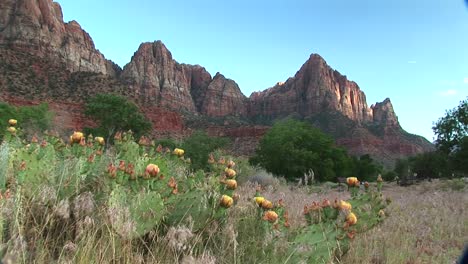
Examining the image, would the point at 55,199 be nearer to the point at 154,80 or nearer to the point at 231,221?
Answer: the point at 231,221

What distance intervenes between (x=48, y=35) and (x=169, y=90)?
49.9 metres

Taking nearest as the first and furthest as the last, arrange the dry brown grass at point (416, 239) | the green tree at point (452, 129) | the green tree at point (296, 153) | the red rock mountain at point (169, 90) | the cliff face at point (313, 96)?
the dry brown grass at point (416, 239)
the green tree at point (296, 153)
the green tree at point (452, 129)
the red rock mountain at point (169, 90)
the cliff face at point (313, 96)

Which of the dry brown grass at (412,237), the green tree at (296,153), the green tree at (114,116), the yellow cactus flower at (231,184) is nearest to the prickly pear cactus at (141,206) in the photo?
the yellow cactus flower at (231,184)

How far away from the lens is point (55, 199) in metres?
3.48

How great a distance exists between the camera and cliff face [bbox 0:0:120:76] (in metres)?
91.9

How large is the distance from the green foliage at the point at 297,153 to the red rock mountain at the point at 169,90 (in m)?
36.6


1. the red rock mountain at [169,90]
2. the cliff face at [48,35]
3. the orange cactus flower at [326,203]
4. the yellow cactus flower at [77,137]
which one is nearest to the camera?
the orange cactus flower at [326,203]

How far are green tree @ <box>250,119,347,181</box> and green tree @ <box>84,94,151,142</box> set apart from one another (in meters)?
18.1

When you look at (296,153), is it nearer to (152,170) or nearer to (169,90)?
(152,170)

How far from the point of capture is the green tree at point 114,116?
139 feet

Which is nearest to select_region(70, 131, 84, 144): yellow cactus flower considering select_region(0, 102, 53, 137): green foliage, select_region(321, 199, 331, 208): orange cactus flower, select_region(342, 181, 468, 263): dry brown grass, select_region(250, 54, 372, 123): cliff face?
select_region(321, 199, 331, 208): orange cactus flower

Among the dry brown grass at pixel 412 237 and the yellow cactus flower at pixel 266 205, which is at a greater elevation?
the yellow cactus flower at pixel 266 205

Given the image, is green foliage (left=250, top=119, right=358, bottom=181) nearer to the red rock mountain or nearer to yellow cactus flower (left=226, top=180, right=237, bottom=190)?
yellow cactus flower (left=226, top=180, right=237, bottom=190)

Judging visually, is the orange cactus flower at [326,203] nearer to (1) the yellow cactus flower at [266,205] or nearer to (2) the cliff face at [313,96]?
(1) the yellow cactus flower at [266,205]
